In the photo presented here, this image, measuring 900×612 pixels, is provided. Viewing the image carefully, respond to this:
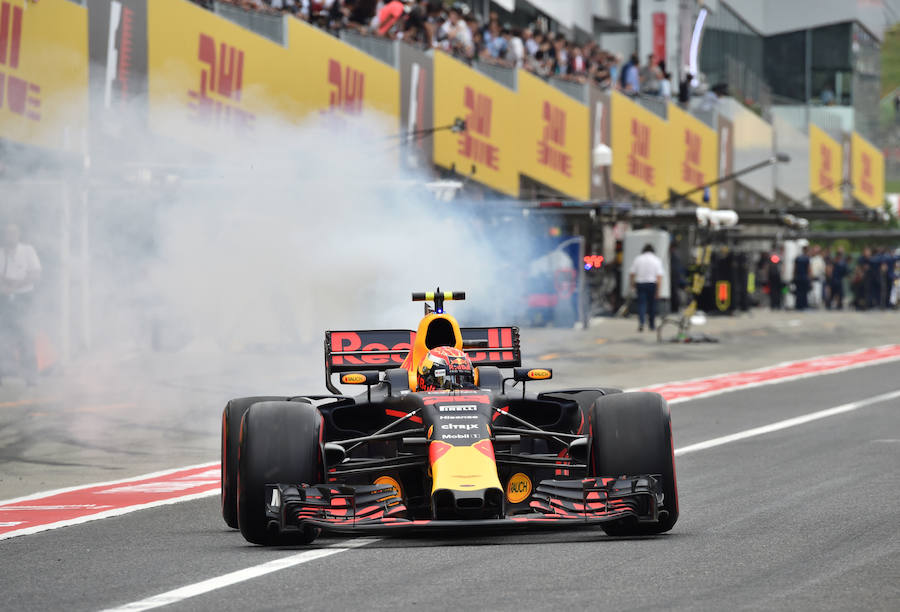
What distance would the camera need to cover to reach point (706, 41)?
56438 mm

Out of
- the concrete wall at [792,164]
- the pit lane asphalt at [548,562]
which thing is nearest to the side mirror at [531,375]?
the pit lane asphalt at [548,562]

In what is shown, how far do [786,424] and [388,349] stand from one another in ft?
18.9

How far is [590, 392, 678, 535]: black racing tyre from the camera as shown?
803cm

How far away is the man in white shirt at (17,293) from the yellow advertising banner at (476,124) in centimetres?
1257

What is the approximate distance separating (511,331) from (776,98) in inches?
2106

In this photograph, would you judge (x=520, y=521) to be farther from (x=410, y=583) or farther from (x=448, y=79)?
(x=448, y=79)

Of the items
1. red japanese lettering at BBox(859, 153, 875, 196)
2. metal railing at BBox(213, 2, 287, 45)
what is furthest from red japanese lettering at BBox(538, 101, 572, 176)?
red japanese lettering at BBox(859, 153, 875, 196)

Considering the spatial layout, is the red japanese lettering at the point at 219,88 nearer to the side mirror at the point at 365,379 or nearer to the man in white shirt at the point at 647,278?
the man in white shirt at the point at 647,278

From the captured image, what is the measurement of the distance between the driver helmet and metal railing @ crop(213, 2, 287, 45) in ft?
50.6

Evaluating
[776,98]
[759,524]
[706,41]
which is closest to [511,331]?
[759,524]

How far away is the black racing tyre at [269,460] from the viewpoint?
→ 25.5 feet

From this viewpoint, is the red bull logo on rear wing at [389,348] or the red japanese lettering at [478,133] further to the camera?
the red japanese lettering at [478,133]

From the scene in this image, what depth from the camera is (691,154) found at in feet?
147

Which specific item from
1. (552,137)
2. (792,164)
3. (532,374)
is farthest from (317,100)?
(792,164)
